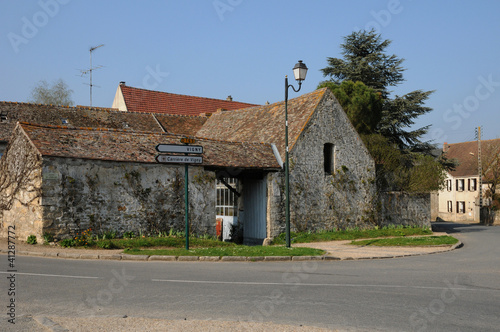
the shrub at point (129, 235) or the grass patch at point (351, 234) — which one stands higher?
the shrub at point (129, 235)

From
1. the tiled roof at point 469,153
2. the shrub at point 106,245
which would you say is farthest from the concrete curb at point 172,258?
the tiled roof at point 469,153

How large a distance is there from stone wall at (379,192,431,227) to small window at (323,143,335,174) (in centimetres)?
347

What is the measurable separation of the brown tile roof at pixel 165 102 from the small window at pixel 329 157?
22227mm

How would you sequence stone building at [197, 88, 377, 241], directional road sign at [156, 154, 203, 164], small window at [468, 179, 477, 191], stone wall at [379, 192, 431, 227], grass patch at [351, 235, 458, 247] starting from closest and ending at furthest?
directional road sign at [156, 154, 203, 164] → grass patch at [351, 235, 458, 247] → stone building at [197, 88, 377, 241] → stone wall at [379, 192, 431, 227] → small window at [468, 179, 477, 191]

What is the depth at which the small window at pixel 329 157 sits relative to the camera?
947 inches

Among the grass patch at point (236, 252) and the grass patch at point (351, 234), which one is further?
the grass patch at point (351, 234)

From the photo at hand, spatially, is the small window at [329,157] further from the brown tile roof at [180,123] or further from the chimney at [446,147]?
the chimney at [446,147]

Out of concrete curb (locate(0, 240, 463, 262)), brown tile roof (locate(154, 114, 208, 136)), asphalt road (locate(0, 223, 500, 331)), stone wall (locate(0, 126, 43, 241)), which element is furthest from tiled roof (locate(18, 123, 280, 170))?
brown tile roof (locate(154, 114, 208, 136))

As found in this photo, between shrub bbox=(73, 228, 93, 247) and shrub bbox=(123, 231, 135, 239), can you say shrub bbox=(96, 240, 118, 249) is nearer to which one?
shrub bbox=(73, 228, 93, 247)

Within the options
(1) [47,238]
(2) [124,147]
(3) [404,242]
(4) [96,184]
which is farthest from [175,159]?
(3) [404,242]

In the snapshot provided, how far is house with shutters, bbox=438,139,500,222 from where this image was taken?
53344 mm

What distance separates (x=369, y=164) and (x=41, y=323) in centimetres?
2112

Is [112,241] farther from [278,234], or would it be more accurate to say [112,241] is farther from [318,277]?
[318,277]

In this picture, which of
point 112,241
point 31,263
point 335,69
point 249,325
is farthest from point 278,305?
point 335,69
